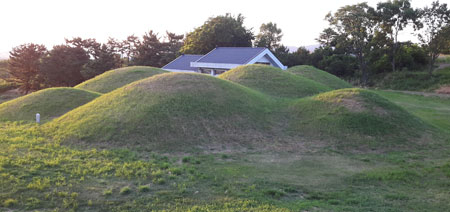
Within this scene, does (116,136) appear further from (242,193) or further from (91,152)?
(242,193)

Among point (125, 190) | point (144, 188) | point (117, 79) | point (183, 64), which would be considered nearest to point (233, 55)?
point (183, 64)

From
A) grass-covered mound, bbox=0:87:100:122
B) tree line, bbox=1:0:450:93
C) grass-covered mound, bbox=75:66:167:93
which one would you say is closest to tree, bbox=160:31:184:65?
tree line, bbox=1:0:450:93

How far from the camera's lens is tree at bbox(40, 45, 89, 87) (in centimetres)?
3328

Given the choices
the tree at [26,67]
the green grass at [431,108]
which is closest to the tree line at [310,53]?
the tree at [26,67]

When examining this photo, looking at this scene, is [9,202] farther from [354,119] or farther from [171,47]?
[171,47]

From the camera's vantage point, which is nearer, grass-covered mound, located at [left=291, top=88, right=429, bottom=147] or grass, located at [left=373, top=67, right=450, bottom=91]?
grass-covered mound, located at [left=291, top=88, right=429, bottom=147]

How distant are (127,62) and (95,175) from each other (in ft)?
111

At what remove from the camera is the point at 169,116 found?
11000 mm

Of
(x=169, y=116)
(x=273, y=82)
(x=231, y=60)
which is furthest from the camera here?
(x=231, y=60)

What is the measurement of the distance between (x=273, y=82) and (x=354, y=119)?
6884mm

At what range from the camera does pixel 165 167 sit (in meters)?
7.66

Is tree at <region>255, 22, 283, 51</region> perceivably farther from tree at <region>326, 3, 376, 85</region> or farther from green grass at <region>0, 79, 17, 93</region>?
green grass at <region>0, 79, 17, 93</region>

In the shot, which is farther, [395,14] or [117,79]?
[395,14]

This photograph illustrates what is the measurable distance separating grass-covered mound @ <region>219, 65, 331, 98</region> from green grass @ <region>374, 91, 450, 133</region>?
16.2 ft
